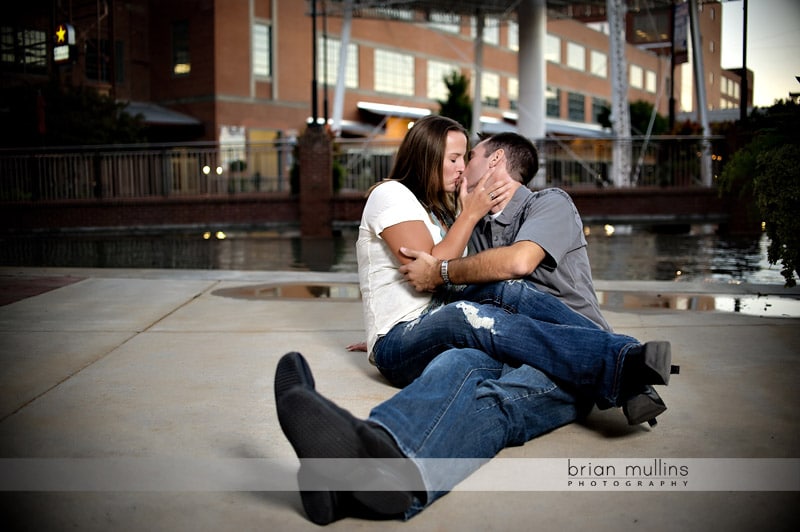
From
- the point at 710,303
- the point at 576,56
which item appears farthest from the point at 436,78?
the point at 710,303

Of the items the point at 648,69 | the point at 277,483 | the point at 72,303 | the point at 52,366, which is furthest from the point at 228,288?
the point at 648,69

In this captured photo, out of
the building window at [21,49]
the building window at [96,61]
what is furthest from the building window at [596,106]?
the building window at [21,49]

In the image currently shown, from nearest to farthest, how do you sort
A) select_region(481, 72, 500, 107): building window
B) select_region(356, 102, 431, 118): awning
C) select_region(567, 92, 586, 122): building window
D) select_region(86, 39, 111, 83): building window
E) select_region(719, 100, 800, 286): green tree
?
select_region(719, 100, 800, 286): green tree, select_region(86, 39, 111, 83): building window, select_region(356, 102, 431, 118): awning, select_region(481, 72, 500, 107): building window, select_region(567, 92, 586, 122): building window

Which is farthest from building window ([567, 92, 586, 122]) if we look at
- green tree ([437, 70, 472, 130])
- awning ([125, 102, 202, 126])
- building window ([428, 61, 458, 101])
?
awning ([125, 102, 202, 126])

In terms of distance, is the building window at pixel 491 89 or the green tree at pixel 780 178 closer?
the green tree at pixel 780 178

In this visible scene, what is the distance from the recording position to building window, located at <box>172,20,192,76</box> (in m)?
35.7

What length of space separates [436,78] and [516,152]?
44.4m

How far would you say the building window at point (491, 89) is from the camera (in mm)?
51375

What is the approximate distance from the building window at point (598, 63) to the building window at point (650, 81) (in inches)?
306

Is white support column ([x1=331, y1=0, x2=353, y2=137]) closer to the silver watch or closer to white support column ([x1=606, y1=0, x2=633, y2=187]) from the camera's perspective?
white support column ([x1=606, y1=0, x2=633, y2=187])

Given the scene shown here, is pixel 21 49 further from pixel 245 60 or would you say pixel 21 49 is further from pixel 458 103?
pixel 458 103

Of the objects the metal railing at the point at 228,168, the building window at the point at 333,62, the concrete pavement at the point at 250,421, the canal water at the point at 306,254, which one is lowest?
the concrete pavement at the point at 250,421

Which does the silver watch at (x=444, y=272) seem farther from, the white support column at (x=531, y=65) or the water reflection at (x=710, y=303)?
the white support column at (x=531, y=65)

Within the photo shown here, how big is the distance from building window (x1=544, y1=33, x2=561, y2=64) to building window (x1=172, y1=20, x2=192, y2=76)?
28.5 m
